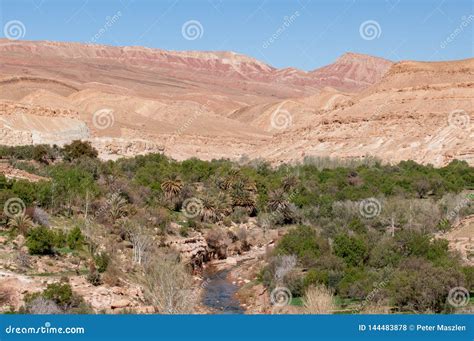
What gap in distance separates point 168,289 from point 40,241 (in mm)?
5759

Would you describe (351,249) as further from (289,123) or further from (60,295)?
(289,123)

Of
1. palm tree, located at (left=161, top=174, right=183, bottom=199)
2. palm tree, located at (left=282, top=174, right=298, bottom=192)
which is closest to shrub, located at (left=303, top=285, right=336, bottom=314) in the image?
palm tree, located at (left=161, top=174, right=183, bottom=199)

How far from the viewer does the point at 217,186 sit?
4353cm

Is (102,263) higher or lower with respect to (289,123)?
lower

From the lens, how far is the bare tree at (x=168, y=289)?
749 inches

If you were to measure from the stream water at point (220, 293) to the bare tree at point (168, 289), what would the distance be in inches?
58.2

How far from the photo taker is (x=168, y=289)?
803 inches

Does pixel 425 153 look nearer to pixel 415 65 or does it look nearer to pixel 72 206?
pixel 415 65

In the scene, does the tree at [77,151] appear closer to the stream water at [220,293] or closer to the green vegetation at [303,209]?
the green vegetation at [303,209]

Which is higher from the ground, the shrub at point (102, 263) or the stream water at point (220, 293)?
the shrub at point (102, 263)

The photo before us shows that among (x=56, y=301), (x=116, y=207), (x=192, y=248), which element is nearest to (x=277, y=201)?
(x=192, y=248)

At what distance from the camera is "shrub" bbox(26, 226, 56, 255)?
24.0 meters

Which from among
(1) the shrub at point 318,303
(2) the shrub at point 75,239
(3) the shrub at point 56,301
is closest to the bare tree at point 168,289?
(3) the shrub at point 56,301

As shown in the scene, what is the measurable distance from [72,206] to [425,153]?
109ft
